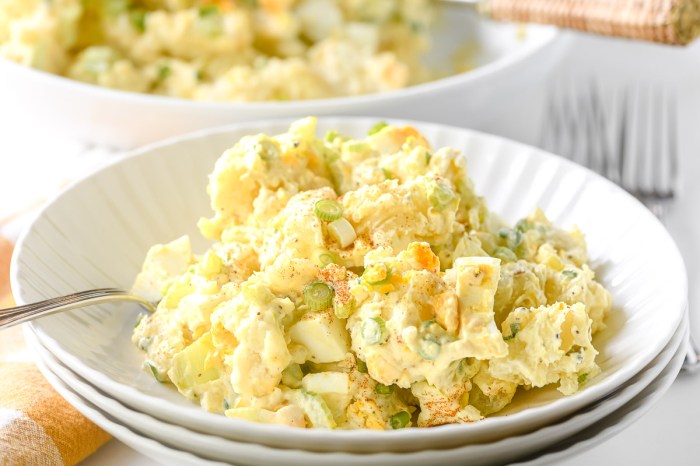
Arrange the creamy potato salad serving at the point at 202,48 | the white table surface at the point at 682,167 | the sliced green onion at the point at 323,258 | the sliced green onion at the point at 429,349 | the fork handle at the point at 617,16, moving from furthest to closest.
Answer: the creamy potato salad serving at the point at 202,48 < the fork handle at the point at 617,16 < the white table surface at the point at 682,167 < the sliced green onion at the point at 323,258 < the sliced green onion at the point at 429,349

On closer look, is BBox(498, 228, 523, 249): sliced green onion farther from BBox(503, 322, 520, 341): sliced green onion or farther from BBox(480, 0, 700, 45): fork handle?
BBox(480, 0, 700, 45): fork handle

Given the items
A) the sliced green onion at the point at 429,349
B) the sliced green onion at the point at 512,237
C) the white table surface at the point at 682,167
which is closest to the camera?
the sliced green onion at the point at 429,349

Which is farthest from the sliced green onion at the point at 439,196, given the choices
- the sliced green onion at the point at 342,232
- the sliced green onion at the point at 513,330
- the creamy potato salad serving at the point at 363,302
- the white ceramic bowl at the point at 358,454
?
the white ceramic bowl at the point at 358,454

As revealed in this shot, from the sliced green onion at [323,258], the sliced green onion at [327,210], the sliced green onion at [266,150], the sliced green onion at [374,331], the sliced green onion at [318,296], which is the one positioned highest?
the sliced green onion at [266,150]

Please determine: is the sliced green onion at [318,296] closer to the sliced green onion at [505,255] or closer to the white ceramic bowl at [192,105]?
the sliced green onion at [505,255]

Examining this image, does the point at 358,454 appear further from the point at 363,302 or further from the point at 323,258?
the point at 323,258

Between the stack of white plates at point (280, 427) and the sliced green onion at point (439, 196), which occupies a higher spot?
A: the sliced green onion at point (439, 196)
